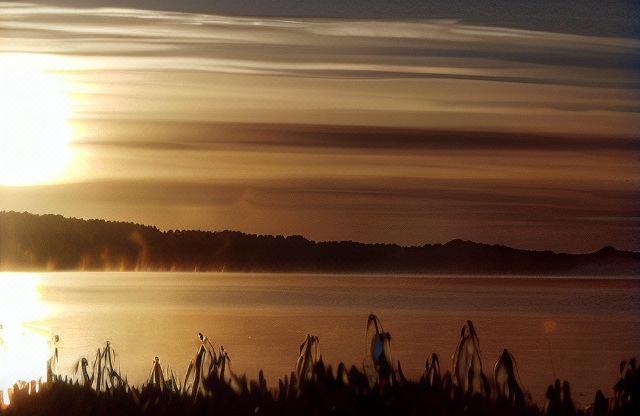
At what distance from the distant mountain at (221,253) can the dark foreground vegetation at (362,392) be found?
53.5 inches

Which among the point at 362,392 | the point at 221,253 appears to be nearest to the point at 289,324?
the point at 221,253

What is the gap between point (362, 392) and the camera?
4656mm

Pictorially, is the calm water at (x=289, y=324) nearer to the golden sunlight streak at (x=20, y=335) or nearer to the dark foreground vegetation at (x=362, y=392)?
the golden sunlight streak at (x=20, y=335)

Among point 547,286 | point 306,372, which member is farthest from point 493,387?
point 547,286

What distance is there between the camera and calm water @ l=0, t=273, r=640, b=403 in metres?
5.77

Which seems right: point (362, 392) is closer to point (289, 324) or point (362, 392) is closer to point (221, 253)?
point (221, 253)

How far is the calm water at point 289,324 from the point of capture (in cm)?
577

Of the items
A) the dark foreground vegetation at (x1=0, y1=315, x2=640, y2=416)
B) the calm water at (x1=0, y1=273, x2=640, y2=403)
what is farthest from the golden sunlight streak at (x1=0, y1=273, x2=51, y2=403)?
the dark foreground vegetation at (x1=0, y1=315, x2=640, y2=416)

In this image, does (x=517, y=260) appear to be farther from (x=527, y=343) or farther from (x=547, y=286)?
(x=547, y=286)

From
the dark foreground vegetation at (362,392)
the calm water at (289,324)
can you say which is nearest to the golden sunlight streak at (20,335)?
the calm water at (289,324)

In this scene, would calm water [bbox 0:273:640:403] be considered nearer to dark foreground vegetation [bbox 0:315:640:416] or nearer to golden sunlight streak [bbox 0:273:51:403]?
golden sunlight streak [bbox 0:273:51:403]

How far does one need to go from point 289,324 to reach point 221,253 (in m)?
1.89

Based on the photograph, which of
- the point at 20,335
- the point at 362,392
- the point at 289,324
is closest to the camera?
the point at 362,392

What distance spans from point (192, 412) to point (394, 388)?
37.0 inches
